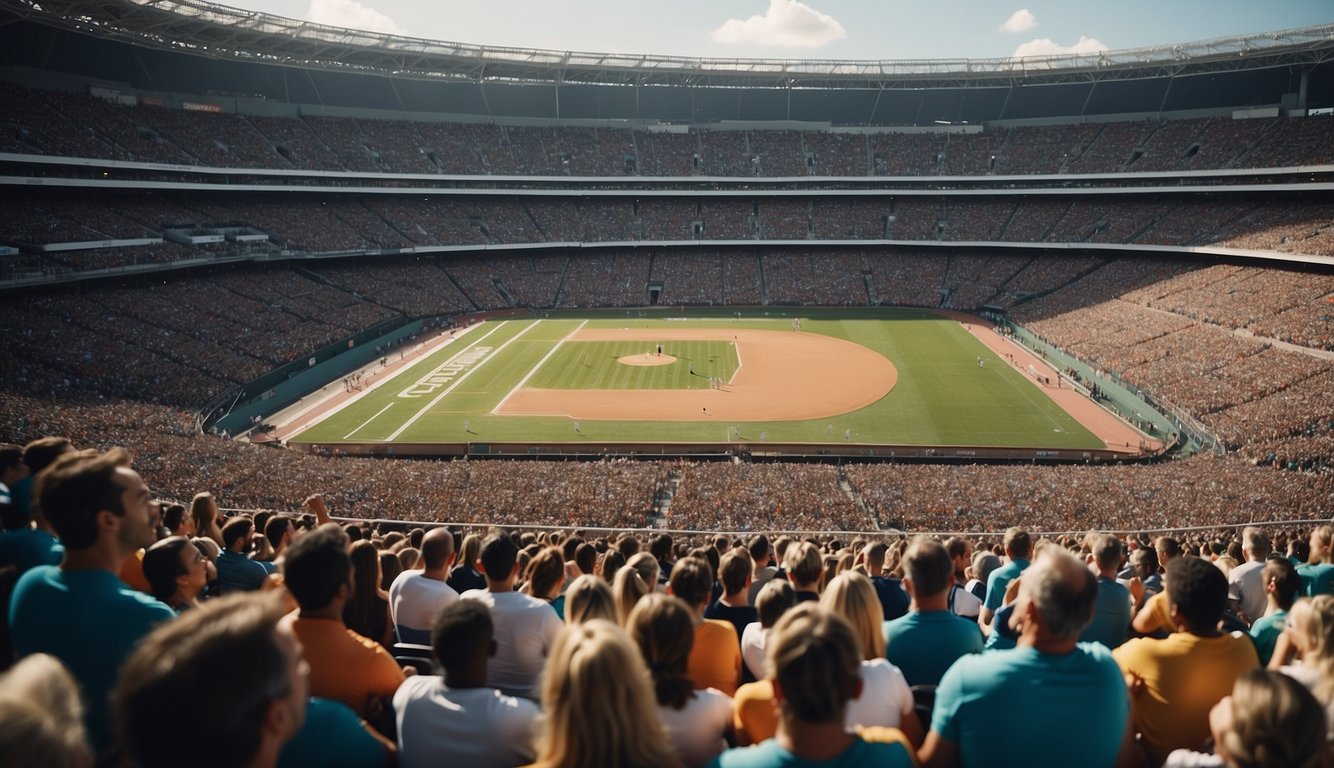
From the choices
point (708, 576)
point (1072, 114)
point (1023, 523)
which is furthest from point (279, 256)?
point (1072, 114)

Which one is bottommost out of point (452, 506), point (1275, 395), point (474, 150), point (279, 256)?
point (452, 506)

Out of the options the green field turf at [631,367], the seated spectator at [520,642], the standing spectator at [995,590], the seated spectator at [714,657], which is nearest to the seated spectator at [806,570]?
the seated spectator at [714,657]

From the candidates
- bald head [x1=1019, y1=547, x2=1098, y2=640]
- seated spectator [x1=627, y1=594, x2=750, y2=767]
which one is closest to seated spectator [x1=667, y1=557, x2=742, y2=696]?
seated spectator [x1=627, y1=594, x2=750, y2=767]

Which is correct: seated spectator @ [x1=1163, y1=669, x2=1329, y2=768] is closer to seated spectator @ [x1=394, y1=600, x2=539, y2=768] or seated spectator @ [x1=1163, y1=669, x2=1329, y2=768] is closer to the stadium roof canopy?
seated spectator @ [x1=394, y1=600, x2=539, y2=768]

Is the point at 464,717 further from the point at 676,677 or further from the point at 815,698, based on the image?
the point at 815,698

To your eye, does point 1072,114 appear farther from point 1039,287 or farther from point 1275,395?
point 1275,395

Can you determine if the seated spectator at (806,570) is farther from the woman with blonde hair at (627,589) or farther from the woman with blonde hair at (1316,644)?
the woman with blonde hair at (1316,644)
